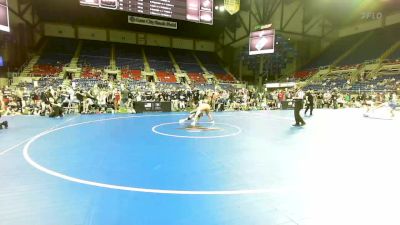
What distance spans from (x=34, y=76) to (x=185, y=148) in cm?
2698

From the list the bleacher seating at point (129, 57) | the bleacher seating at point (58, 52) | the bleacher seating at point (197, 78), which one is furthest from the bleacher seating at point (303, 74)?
the bleacher seating at point (58, 52)

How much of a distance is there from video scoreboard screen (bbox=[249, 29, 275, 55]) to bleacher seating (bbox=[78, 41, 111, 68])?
62.2 ft

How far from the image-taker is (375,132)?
9.20 m

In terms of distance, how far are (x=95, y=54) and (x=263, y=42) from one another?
2237 cm

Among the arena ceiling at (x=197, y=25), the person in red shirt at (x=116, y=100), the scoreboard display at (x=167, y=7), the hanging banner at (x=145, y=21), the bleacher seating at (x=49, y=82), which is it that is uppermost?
the arena ceiling at (x=197, y=25)

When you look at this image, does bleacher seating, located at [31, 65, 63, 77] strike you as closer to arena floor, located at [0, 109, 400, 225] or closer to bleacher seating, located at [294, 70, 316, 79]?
arena floor, located at [0, 109, 400, 225]

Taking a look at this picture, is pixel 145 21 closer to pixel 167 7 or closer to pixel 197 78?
pixel 167 7

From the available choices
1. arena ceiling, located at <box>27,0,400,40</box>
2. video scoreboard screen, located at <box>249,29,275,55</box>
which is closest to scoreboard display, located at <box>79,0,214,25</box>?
video scoreboard screen, located at <box>249,29,275,55</box>

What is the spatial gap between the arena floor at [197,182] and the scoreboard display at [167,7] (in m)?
11.3

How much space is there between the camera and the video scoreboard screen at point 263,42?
998 inches

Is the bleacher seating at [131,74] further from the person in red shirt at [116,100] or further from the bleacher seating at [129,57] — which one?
the person in red shirt at [116,100]

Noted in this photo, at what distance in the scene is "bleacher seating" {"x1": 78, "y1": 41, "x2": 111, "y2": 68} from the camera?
108 ft

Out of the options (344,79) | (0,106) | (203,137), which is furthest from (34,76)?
(344,79)

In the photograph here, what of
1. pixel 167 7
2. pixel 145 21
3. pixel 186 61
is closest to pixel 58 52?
pixel 186 61
